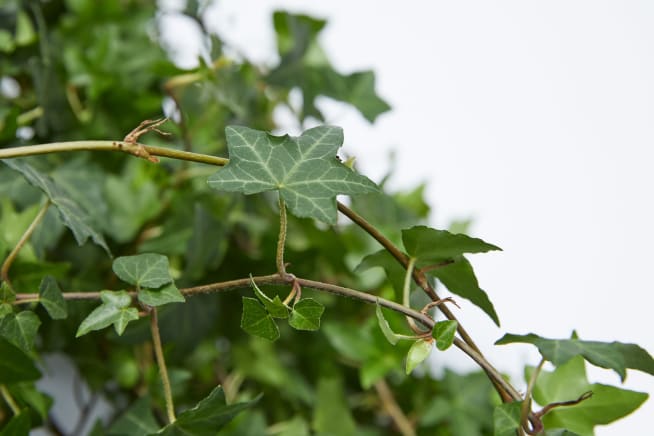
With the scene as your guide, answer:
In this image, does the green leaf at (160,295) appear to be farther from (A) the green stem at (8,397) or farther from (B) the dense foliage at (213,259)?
(A) the green stem at (8,397)

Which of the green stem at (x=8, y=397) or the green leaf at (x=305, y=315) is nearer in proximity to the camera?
the green leaf at (x=305, y=315)

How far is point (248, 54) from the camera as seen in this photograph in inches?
31.8

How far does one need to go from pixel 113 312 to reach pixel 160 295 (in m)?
0.03

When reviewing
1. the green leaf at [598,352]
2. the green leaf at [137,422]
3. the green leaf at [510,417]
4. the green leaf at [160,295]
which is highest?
the green leaf at [598,352]

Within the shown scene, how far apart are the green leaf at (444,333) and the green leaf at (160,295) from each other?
0.14 metres

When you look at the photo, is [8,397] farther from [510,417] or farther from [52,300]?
[510,417]

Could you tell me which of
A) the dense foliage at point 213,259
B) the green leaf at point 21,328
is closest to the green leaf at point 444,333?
the dense foliage at point 213,259

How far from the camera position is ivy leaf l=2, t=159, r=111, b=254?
1.28 feet

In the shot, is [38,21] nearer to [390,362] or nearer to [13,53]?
[13,53]

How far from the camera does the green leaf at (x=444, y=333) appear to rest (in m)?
0.36

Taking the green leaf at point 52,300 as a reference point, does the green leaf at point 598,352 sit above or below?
above

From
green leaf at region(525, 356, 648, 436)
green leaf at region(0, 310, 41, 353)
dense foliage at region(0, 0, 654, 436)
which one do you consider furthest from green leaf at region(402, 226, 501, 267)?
green leaf at region(0, 310, 41, 353)

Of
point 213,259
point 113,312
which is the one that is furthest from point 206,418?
point 213,259

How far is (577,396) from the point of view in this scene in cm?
47
